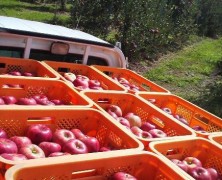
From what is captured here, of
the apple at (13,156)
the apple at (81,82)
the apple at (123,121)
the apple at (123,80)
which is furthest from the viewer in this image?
the apple at (123,80)

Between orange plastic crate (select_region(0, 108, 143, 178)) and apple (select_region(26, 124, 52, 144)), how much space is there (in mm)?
44

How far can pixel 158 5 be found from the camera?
39.9ft

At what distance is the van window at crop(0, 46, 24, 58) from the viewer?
11.4 ft

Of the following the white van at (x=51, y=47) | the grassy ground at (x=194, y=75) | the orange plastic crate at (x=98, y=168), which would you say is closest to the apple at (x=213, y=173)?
the orange plastic crate at (x=98, y=168)

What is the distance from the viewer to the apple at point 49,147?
2.37 m

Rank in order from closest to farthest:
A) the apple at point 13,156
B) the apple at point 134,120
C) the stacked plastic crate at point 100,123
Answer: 1. the stacked plastic crate at point 100,123
2. the apple at point 13,156
3. the apple at point 134,120

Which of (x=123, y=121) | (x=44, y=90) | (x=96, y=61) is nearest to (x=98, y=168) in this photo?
(x=123, y=121)

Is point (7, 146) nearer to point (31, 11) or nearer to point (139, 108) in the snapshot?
point (139, 108)

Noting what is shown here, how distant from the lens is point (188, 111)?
3.71 meters

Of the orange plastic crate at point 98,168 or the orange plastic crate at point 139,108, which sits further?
the orange plastic crate at point 139,108

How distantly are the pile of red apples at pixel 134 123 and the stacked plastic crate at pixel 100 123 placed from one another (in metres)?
0.03

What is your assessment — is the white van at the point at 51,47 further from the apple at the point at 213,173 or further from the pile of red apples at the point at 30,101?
the apple at the point at 213,173

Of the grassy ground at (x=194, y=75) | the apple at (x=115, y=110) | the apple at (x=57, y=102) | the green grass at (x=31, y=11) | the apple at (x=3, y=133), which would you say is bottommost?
the grassy ground at (x=194, y=75)

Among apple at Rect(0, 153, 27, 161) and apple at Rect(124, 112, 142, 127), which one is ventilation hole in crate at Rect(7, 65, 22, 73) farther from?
apple at Rect(0, 153, 27, 161)
